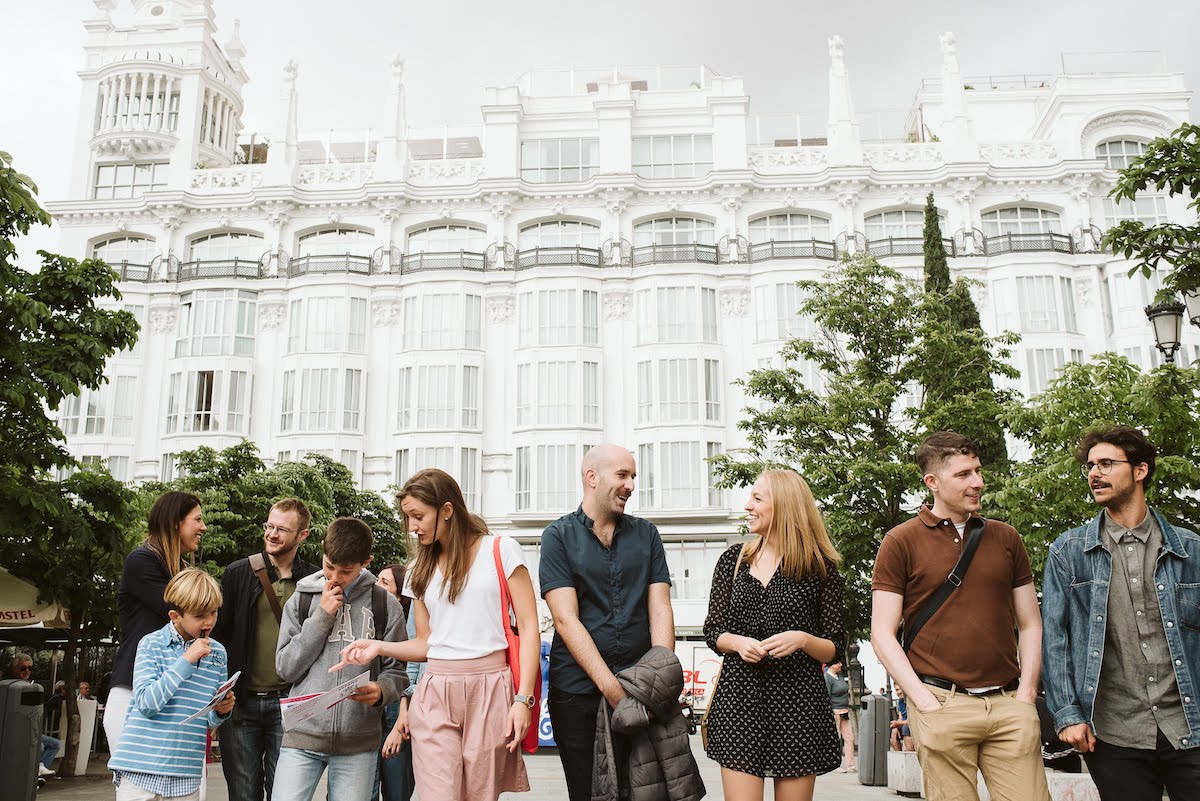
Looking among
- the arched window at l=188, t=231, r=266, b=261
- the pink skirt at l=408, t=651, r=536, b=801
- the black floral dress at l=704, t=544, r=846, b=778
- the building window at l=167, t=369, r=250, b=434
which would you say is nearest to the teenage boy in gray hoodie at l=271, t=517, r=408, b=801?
the pink skirt at l=408, t=651, r=536, b=801

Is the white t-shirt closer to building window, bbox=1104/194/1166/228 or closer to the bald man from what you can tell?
the bald man

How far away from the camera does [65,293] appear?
11062 millimetres

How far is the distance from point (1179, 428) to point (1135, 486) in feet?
29.9

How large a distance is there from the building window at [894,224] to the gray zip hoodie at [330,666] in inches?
1464

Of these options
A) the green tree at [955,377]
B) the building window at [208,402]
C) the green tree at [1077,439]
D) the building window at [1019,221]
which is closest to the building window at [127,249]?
the building window at [208,402]

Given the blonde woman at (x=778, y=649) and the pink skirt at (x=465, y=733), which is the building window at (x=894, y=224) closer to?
the blonde woman at (x=778, y=649)

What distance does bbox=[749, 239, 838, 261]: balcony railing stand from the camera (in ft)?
126

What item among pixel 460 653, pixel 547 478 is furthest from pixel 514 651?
pixel 547 478

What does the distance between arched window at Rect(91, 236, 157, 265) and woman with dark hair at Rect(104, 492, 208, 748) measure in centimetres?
3950

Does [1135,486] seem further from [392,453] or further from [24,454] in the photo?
[392,453]

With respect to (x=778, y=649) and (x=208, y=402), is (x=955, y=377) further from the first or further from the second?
(x=208, y=402)

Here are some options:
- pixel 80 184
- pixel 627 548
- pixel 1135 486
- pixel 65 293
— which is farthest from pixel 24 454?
pixel 80 184

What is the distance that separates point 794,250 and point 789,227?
182 centimetres

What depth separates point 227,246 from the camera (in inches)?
1612
